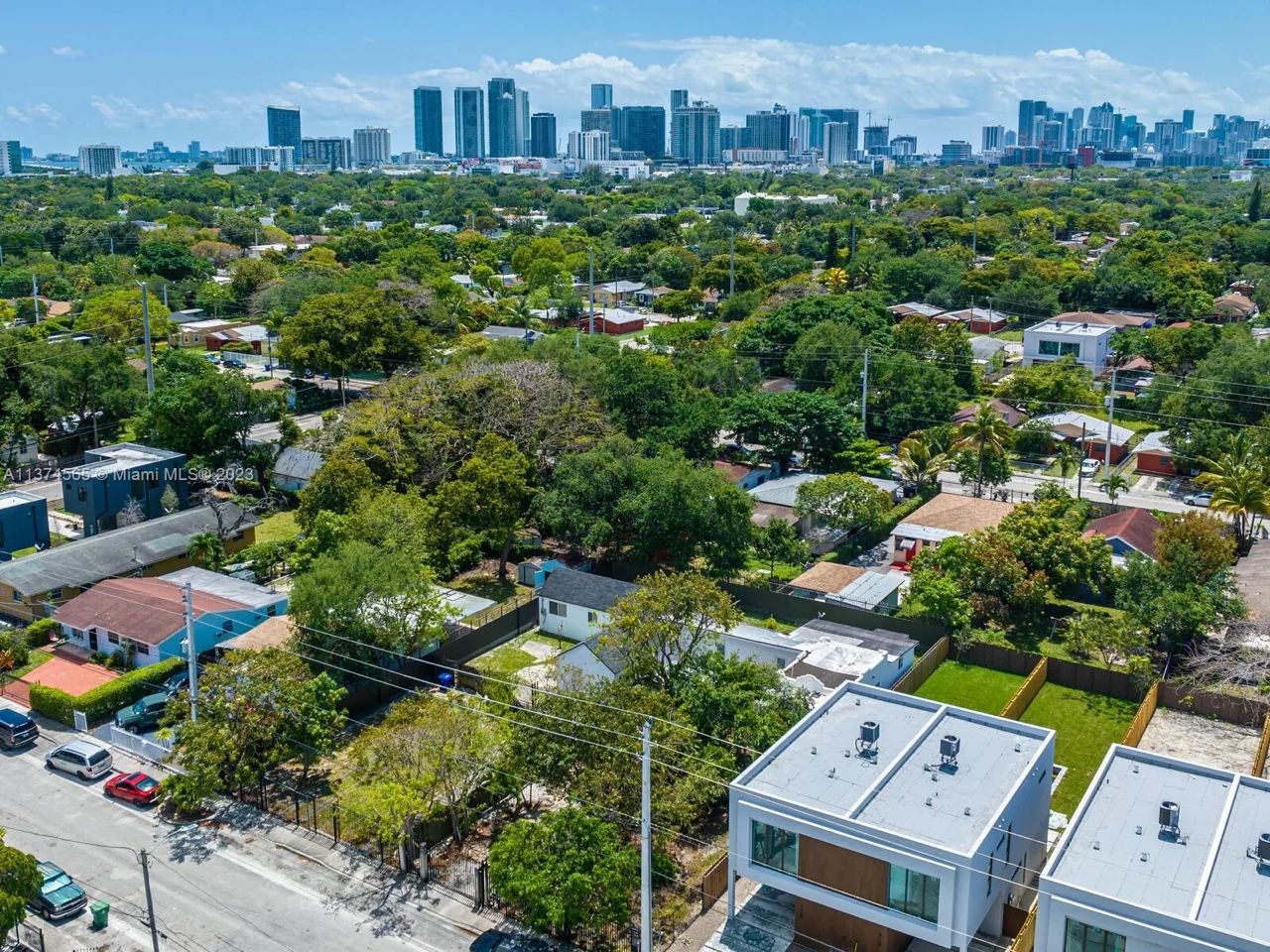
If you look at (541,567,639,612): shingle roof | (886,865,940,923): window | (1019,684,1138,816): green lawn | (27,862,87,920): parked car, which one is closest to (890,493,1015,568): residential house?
(1019,684,1138,816): green lawn

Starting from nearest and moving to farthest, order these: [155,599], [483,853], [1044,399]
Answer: [483,853] < [155,599] < [1044,399]

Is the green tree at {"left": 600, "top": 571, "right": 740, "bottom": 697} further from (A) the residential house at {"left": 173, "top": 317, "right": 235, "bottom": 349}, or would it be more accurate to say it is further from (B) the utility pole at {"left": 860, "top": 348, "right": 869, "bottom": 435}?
(A) the residential house at {"left": 173, "top": 317, "right": 235, "bottom": 349}

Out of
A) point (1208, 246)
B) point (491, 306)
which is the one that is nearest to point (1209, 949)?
point (491, 306)

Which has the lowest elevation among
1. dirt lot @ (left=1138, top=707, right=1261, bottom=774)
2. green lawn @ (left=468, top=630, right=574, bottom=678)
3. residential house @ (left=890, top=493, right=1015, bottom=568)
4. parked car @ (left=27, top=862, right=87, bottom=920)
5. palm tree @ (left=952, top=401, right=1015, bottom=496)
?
parked car @ (left=27, top=862, right=87, bottom=920)

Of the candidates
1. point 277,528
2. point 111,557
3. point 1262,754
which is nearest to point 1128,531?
point 1262,754

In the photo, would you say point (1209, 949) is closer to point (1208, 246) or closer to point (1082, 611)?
point (1082, 611)

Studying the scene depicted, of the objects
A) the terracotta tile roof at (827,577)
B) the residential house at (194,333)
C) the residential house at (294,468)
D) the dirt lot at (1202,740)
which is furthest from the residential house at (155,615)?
the residential house at (194,333)
